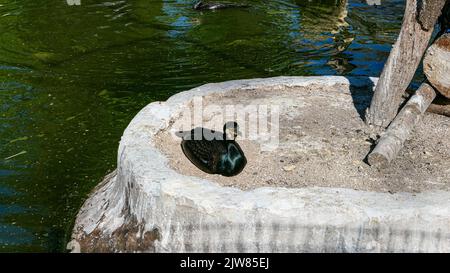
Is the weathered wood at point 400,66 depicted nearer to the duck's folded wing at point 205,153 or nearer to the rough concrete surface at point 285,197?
the rough concrete surface at point 285,197

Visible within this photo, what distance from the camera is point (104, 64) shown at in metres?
8.76

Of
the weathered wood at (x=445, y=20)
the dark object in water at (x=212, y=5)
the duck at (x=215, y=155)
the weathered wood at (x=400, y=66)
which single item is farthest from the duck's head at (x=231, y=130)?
the dark object in water at (x=212, y=5)

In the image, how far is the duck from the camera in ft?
13.5

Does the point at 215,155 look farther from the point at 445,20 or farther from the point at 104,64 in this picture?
the point at 104,64

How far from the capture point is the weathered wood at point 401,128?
428cm

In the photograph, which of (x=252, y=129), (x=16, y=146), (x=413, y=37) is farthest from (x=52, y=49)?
(x=413, y=37)

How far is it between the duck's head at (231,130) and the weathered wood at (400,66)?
104 cm

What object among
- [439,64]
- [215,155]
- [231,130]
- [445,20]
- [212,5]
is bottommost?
[212,5]

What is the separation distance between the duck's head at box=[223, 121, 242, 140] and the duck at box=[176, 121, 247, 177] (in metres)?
0.02

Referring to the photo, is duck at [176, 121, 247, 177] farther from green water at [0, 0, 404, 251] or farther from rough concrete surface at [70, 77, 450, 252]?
green water at [0, 0, 404, 251]

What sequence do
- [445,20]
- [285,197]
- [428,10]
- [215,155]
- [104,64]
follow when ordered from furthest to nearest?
[104,64] < [445,20] < [428,10] < [215,155] < [285,197]

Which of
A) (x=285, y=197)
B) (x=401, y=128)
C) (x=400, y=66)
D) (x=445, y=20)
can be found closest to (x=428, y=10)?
(x=445, y=20)

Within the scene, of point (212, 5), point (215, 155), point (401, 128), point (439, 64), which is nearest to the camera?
point (215, 155)

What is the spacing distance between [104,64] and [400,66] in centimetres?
490
